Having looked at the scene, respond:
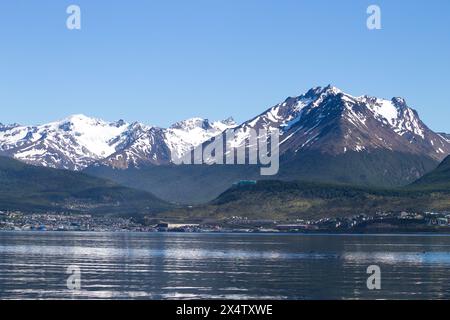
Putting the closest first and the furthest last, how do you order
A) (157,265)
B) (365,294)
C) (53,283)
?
(365,294), (53,283), (157,265)

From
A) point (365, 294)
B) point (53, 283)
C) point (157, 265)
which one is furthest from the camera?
point (157, 265)

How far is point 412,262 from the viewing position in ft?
640

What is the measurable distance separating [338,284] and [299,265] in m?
42.7
